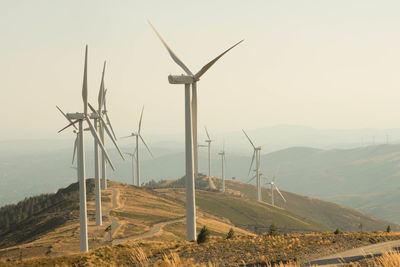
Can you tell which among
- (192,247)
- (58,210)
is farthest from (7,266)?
(58,210)

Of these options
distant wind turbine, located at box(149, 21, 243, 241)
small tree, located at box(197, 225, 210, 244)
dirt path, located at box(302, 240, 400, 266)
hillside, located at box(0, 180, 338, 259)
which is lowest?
hillside, located at box(0, 180, 338, 259)

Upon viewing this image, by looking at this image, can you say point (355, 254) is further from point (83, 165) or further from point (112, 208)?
point (112, 208)

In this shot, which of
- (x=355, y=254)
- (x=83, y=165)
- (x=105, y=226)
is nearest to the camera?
(x=355, y=254)

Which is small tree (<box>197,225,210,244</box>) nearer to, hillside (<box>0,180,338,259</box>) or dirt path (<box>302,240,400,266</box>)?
dirt path (<box>302,240,400,266</box>)

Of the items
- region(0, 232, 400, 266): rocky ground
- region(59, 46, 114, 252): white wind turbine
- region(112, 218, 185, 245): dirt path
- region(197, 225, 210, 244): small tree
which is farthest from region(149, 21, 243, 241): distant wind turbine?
region(112, 218, 185, 245): dirt path

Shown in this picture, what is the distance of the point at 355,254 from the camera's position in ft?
122

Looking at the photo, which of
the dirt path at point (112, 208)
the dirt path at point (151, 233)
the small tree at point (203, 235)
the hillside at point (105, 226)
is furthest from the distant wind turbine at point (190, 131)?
the dirt path at point (112, 208)

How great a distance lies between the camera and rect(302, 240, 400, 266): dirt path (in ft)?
A: 108

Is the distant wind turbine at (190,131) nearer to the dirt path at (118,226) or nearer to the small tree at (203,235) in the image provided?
the small tree at (203,235)

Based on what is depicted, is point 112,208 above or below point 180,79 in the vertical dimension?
below

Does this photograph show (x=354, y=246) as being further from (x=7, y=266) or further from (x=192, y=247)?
(x=7, y=266)

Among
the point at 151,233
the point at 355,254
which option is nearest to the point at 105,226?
the point at 151,233

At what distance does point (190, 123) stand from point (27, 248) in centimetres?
4417

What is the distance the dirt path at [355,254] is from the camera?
33.0 m
